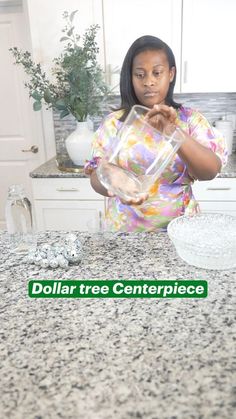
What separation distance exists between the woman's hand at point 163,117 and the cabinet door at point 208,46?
147 centimetres

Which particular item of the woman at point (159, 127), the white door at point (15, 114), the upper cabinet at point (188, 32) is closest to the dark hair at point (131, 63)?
the woman at point (159, 127)

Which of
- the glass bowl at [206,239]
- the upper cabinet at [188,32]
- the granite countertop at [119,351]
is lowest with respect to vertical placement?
the granite countertop at [119,351]

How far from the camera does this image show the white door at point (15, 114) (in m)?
2.55

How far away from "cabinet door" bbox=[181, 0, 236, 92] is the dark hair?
1.14m

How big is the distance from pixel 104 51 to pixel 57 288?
1.83 meters

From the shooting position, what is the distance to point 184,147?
2.98ft

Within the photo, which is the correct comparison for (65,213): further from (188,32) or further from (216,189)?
(188,32)

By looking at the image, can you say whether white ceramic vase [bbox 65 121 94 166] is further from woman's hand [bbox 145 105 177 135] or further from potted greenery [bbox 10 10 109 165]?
woman's hand [bbox 145 105 177 135]

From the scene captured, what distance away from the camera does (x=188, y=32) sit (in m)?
2.08

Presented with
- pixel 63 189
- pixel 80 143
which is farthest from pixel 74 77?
pixel 63 189

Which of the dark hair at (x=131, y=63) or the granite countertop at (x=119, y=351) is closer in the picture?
the granite countertop at (x=119, y=351)

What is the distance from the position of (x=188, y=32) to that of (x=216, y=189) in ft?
3.15

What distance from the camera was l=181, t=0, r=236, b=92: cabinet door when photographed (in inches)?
79.9

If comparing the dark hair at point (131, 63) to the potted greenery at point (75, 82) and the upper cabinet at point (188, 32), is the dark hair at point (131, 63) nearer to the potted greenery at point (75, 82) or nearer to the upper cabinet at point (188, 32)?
the potted greenery at point (75, 82)
